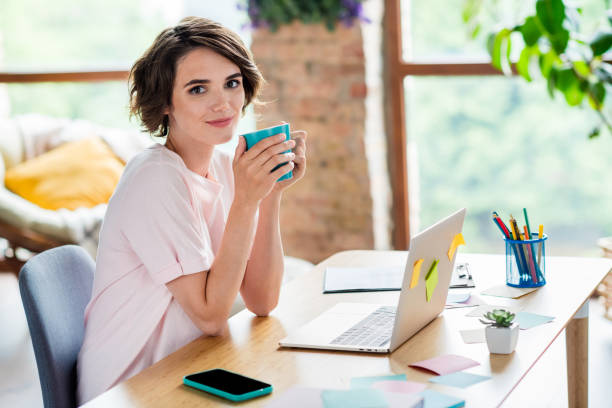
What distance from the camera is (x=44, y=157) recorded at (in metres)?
4.14

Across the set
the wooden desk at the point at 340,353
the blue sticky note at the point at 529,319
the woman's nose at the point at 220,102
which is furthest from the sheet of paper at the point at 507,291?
the woman's nose at the point at 220,102

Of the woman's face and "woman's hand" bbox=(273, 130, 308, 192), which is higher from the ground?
the woman's face

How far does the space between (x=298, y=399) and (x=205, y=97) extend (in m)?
0.73

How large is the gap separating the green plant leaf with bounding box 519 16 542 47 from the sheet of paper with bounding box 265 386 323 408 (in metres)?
2.08

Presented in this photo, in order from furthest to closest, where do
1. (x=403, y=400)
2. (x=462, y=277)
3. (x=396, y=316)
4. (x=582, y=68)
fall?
(x=582, y=68), (x=462, y=277), (x=396, y=316), (x=403, y=400)

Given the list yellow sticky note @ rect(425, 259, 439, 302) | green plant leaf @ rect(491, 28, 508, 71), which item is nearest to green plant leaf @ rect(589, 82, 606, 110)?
green plant leaf @ rect(491, 28, 508, 71)

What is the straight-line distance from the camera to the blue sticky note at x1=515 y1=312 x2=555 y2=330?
5.11 ft

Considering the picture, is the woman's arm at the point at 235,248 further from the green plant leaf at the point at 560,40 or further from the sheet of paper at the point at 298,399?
the green plant leaf at the point at 560,40

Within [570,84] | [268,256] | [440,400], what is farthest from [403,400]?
[570,84]

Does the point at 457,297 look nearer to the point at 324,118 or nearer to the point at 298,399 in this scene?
the point at 298,399

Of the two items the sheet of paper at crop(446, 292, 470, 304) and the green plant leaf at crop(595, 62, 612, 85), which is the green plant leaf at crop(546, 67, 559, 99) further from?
the sheet of paper at crop(446, 292, 470, 304)

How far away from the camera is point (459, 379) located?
1.32m

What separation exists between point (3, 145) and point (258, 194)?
2.89 metres

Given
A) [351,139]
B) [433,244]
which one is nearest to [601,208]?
[351,139]
